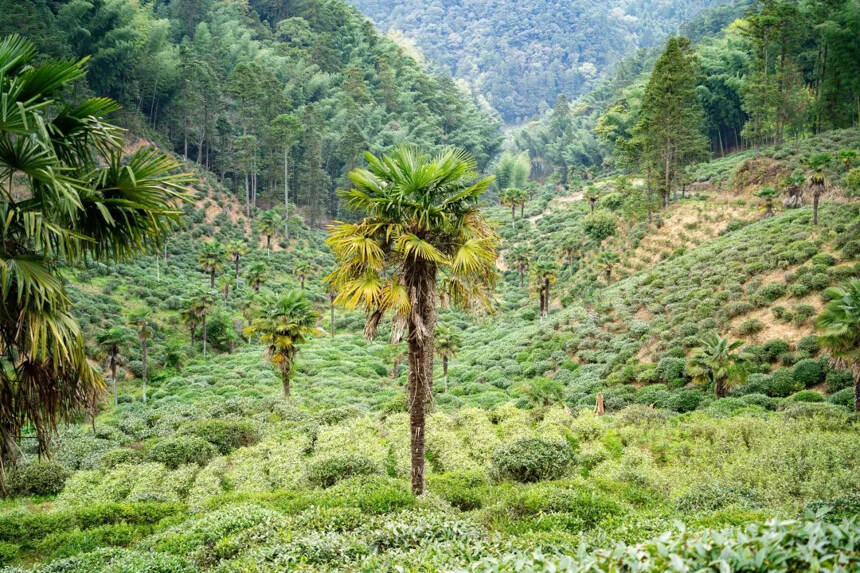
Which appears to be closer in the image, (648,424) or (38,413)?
(38,413)

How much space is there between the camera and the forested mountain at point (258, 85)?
5797 centimetres

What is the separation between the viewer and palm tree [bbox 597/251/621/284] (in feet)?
144

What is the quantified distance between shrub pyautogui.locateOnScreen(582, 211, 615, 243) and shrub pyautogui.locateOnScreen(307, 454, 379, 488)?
4415 cm

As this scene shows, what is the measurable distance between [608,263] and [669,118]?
15250 millimetres

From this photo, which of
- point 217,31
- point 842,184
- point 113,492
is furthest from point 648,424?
point 217,31

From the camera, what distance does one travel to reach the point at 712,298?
2847 cm

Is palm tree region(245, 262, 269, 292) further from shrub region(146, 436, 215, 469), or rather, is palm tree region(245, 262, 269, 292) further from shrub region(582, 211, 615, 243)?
shrub region(582, 211, 615, 243)

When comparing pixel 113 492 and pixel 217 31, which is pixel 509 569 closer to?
pixel 113 492

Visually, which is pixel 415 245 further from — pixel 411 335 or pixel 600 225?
pixel 600 225

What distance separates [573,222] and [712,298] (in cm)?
3672

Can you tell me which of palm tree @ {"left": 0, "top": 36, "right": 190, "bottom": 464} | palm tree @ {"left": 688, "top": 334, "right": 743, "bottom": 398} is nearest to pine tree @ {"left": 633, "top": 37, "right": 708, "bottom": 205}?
palm tree @ {"left": 688, "top": 334, "right": 743, "bottom": 398}

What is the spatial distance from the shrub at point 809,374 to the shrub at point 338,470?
58.8 ft

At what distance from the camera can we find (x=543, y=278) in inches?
1725

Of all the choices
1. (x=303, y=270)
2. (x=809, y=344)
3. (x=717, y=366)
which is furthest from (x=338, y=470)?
(x=303, y=270)
